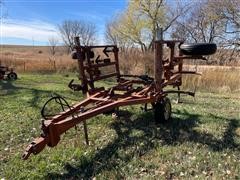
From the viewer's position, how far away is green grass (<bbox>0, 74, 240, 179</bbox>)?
12.2 feet

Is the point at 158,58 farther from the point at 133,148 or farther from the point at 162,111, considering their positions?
the point at 133,148

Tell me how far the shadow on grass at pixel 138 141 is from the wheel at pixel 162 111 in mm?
127

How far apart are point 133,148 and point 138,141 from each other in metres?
0.28

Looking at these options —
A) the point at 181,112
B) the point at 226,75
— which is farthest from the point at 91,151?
the point at 226,75

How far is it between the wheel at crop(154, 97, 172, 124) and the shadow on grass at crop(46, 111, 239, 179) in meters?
0.13

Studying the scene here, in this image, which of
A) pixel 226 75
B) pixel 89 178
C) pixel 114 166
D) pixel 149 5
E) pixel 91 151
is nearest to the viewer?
pixel 89 178

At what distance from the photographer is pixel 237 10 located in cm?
2594

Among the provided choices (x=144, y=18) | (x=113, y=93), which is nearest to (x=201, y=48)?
(x=113, y=93)

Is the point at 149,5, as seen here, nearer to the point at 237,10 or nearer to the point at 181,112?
the point at 237,10

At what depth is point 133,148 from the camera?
4.34 m

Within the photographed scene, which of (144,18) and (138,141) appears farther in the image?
(144,18)

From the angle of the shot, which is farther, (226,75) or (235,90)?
(226,75)

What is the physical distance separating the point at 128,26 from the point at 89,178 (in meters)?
36.0

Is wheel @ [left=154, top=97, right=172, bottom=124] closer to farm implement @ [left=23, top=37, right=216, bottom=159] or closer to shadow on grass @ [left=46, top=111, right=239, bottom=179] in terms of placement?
farm implement @ [left=23, top=37, right=216, bottom=159]
